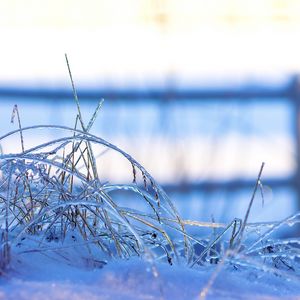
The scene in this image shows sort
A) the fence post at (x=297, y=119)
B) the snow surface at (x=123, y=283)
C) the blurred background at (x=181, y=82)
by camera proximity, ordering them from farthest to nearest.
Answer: the fence post at (x=297, y=119)
the blurred background at (x=181, y=82)
the snow surface at (x=123, y=283)

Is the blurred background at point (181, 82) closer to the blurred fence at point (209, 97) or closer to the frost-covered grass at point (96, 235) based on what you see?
the blurred fence at point (209, 97)

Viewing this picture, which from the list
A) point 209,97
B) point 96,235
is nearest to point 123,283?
point 96,235

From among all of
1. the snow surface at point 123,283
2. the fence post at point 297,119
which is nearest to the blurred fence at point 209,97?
the fence post at point 297,119

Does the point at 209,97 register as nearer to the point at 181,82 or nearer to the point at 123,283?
the point at 181,82

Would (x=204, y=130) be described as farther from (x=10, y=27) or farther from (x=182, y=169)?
(x=10, y=27)

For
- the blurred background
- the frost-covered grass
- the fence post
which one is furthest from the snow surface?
the fence post

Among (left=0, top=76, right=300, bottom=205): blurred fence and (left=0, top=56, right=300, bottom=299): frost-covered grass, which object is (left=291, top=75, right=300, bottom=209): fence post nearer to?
(left=0, top=76, right=300, bottom=205): blurred fence

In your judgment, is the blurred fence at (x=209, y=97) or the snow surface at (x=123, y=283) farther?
the blurred fence at (x=209, y=97)
